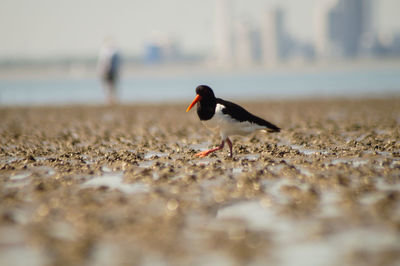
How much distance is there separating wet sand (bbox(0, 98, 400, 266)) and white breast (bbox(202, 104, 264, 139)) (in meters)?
0.52

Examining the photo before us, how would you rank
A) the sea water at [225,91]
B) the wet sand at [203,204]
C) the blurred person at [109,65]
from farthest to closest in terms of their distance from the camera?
1. the sea water at [225,91]
2. the blurred person at [109,65]
3. the wet sand at [203,204]

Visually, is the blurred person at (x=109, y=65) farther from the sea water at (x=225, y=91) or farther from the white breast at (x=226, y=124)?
the white breast at (x=226, y=124)

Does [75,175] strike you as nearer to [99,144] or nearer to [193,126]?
[99,144]

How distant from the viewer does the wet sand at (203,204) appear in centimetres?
368

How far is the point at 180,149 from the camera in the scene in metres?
9.22

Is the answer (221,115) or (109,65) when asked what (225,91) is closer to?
(109,65)

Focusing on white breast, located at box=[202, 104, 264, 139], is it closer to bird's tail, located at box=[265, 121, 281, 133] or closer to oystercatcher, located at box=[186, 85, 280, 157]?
oystercatcher, located at box=[186, 85, 280, 157]

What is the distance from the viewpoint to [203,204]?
499cm

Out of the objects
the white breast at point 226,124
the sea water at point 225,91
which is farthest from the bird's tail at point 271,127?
the sea water at point 225,91

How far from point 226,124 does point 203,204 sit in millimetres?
2808

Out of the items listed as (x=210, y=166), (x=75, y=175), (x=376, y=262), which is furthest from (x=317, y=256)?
(x=75, y=175)

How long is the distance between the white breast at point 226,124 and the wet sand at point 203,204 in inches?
20.3

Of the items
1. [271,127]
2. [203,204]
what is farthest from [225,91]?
[203,204]

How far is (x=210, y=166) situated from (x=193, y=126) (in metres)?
7.06
